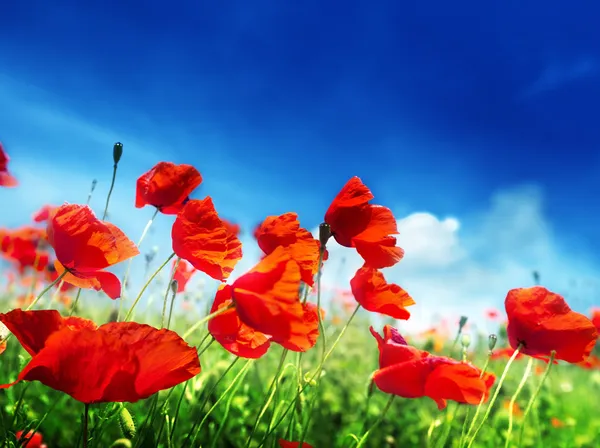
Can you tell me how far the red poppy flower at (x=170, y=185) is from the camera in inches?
51.1

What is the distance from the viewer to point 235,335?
107cm

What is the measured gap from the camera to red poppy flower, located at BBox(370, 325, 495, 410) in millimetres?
1119

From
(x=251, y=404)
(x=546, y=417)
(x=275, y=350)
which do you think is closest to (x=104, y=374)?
(x=251, y=404)

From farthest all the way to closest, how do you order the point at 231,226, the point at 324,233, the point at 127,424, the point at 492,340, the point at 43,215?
1. the point at 231,226
2. the point at 43,215
3. the point at 492,340
4. the point at 324,233
5. the point at 127,424

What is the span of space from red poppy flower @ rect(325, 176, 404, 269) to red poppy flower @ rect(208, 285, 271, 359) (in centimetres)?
33

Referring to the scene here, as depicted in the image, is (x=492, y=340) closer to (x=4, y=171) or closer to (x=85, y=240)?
(x=85, y=240)

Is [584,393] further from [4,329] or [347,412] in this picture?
[4,329]

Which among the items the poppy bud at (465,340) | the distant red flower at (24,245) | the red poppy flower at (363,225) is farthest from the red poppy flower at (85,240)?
the distant red flower at (24,245)

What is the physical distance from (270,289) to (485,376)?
0.78 meters

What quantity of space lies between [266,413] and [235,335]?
1.64 meters

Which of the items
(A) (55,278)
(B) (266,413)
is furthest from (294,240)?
(B) (266,413)

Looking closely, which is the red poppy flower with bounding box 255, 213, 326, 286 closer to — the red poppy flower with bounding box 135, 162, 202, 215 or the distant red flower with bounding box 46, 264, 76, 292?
the red poppy flower with bounding box 135, 162, 202, 215

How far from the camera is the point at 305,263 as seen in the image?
3.42 ft

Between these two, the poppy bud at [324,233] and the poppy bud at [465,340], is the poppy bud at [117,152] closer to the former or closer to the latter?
the poppy bud at [324,233]
